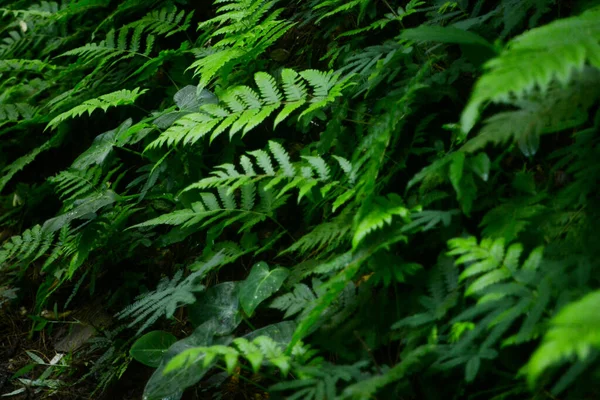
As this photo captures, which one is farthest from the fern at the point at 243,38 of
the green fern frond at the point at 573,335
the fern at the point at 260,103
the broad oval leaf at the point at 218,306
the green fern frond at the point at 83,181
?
the green fern frond at the point at 573,335

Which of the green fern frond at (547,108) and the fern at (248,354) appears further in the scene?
the fern at (248,354)

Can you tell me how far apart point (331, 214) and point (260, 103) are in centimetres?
66

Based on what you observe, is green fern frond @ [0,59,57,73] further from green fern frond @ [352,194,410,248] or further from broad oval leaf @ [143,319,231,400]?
green fern frond @ [352,194,410,248]

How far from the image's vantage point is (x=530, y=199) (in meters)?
2.03

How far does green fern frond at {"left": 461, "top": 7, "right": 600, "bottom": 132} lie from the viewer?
129 centimetres

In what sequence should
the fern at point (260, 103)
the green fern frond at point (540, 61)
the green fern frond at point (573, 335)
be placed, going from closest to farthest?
the green fern frond at point (573, 335)
the green fern frond at point (540, 61)
the fern at point (260, 103)

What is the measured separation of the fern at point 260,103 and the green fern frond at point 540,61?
1.22 meters

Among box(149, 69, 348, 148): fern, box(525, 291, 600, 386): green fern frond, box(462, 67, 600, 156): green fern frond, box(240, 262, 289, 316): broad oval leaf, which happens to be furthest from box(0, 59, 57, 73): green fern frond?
box(525, 291, 600, 386): green fern frond

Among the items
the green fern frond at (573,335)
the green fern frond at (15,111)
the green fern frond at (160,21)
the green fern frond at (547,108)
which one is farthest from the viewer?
the green fern frond at (15,111)

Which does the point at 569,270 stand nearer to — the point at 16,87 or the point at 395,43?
the point at 395,43

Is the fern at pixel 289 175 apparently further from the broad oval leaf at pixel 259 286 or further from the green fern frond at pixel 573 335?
the green fern frond at pixel 573 335

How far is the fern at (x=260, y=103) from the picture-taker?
261 centimetres

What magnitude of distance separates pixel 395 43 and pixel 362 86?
0.88ft

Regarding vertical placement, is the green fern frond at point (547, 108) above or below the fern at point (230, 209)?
above
